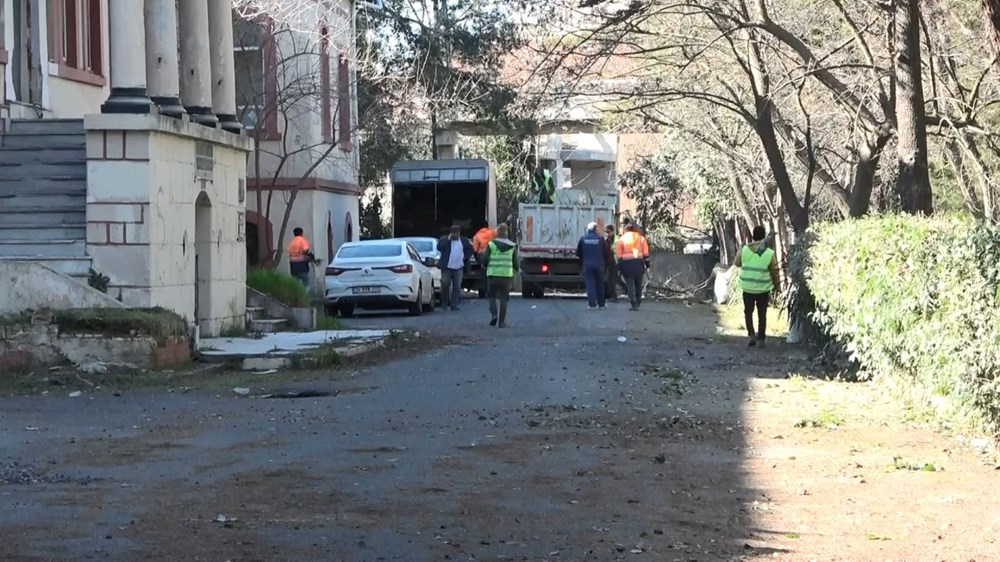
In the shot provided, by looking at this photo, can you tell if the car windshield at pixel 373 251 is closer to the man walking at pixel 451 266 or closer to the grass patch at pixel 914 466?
the man walking at pixel 451 266

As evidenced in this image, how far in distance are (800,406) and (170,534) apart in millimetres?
7607

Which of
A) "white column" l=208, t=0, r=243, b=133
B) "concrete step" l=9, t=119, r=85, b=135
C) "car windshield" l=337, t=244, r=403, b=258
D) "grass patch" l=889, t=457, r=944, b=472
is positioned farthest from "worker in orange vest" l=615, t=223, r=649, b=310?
"grass patch" l=889, t=457, r=944, b=472

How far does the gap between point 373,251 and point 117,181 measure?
38.0 ft

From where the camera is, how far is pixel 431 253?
32.3 m

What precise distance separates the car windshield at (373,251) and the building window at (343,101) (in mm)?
7872

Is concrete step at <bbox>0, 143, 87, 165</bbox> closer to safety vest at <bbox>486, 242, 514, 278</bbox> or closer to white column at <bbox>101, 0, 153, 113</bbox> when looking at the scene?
white column at <bbox>101, 0, 153, 113</bbox>

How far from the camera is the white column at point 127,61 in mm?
17125

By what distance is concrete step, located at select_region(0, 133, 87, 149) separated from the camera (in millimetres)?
18531

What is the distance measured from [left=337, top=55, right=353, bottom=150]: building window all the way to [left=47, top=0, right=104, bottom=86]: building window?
12610 mm

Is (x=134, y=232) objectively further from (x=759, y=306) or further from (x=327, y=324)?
(x=759, y=306)

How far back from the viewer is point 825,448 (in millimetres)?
11086

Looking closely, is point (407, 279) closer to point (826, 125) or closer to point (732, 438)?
point (826, 125)

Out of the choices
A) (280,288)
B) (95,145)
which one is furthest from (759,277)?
(95,145)

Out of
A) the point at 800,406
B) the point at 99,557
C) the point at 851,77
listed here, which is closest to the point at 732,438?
the point at 800,406
